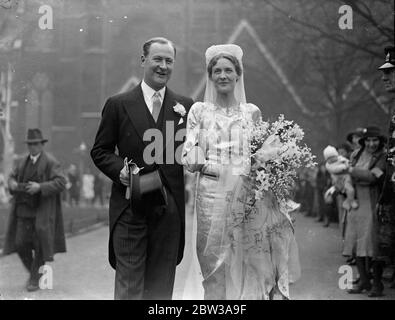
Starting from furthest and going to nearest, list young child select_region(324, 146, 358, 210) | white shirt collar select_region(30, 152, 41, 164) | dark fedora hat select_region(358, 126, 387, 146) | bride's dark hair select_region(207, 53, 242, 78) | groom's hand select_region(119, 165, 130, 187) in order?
white shirt collar select_region(30, 152, 41, 164) < dark fedora hat select_region(358, 126, 387, 146) < young child select_region(324, 146, 358, 210) < bride's dark hair select_region(207, 53, 242, 78) < groom's hand select_region(119, 165, 130, 187)

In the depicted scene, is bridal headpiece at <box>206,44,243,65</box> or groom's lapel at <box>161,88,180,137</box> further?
bridal headpiece at <box>206,44,243,65</box>

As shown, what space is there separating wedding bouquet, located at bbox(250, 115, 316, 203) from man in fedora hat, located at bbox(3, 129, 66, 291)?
311 cm

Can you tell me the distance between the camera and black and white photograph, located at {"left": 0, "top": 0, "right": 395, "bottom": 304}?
4.58 metres

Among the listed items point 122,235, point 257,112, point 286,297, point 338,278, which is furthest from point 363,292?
point 122,235

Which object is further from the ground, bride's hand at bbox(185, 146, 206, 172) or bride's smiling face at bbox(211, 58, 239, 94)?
bride's smiling face at bbox(211, 58, 239, 94)

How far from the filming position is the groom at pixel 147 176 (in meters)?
4.41

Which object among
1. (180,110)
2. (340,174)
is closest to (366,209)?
(340,174)

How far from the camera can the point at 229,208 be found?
473cm

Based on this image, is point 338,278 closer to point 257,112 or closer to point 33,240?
point 257,112

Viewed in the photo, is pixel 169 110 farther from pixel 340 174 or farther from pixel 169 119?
pixel 340 174

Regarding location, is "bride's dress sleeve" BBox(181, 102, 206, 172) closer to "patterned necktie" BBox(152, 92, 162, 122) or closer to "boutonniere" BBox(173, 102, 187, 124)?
"boutonniere" BBox(173, 102, 187, 124)

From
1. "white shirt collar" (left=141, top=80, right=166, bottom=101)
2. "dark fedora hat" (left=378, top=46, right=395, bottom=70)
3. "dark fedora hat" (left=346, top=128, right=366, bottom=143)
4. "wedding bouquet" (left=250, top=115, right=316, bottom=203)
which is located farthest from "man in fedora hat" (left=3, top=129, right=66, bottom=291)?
"dark fedora hat" (left=378, top=46, right=395, bottom=70)

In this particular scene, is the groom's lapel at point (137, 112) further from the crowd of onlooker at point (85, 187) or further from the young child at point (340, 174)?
the crowd of onlooker at point (85, 187)
